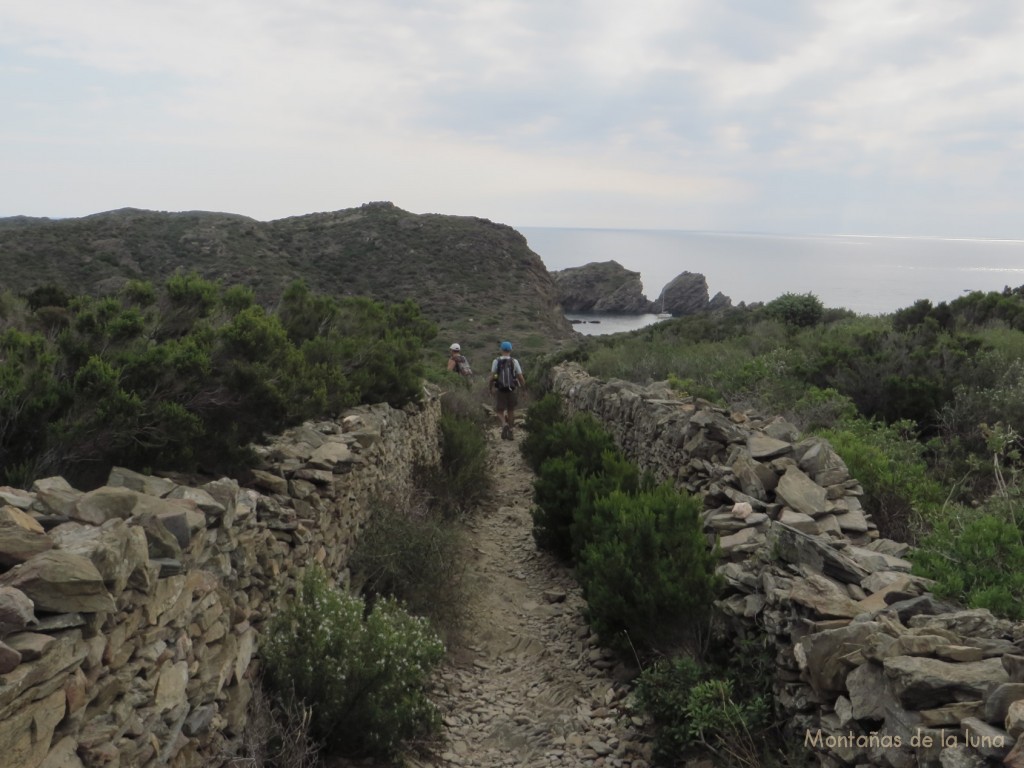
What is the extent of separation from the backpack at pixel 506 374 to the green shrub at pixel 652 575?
7780mm

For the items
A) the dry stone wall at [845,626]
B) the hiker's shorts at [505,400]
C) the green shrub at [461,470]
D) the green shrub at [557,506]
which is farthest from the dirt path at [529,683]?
the hiker's shorts at [505,400]

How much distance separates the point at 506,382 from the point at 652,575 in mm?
8739

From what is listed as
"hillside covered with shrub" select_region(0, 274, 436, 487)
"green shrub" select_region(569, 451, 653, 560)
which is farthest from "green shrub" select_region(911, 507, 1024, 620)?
"hillside covered with shrub" select_region(0, 274, 436, 487)

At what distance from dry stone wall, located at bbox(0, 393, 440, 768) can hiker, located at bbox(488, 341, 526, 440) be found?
8.50m

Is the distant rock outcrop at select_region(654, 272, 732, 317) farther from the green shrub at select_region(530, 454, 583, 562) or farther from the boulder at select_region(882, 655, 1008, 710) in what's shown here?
the boulder at select_region(882, 655, 1008, 710)

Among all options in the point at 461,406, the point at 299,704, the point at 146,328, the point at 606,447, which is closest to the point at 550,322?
the point at 461,406

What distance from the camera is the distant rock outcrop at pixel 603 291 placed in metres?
70.8

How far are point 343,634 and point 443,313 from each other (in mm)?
30896

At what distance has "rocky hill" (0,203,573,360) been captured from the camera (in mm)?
30562

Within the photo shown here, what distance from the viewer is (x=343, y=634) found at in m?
4.10

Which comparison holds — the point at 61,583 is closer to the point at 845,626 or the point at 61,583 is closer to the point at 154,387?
the point at 154,387

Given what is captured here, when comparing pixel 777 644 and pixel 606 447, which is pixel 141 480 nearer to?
pixel 777 644

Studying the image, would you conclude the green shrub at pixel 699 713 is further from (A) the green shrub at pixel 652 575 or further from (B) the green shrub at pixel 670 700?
(A) the green shrub at pixel 652 575

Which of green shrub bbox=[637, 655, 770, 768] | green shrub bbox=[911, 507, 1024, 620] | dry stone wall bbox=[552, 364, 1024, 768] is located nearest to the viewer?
dry stone wall bbox=[552, 364, 1024, 768]
